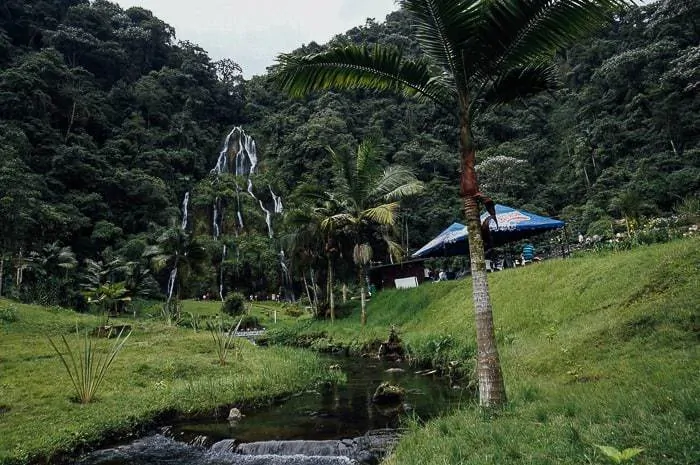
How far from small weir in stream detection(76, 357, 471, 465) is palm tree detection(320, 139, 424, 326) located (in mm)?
9928

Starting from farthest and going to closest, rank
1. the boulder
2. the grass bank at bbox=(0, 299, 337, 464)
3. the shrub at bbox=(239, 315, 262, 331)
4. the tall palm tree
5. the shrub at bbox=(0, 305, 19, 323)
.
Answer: the shrub at bbox=(239, 315, 262, 331) → the shrub at bbox=(0, 305, 19, 323) → the boulder → the grass bank at bbox=(0, 299, 337, 464) → the tall palm tree

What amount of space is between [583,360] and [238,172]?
5509 cm

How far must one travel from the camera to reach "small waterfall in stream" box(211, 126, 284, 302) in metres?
48.1

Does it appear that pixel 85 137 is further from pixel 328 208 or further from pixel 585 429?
pixel 585 429

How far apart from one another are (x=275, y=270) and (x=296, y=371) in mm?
32321

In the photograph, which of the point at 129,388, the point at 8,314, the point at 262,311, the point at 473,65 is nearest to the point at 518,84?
the point at 473,65

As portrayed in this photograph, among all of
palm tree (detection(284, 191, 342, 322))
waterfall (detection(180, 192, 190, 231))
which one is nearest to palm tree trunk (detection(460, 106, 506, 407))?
palm tree (detection(284, 191, 342, 322))

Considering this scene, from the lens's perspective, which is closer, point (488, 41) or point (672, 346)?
point (488, 41)

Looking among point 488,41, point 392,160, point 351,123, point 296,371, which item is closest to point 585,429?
point 488,41

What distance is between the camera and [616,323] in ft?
26.8

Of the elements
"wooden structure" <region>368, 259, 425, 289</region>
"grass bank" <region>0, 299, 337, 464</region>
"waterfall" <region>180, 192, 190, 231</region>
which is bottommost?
"grass bank" <region>0, 299, 337, 464</region>

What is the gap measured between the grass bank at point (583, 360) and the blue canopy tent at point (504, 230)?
249 cm

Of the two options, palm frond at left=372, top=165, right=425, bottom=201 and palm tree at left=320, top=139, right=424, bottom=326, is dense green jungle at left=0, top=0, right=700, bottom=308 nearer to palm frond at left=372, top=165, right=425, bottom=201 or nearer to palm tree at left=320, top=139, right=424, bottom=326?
palm tree at left=320, top=139, right=424, bottom=326

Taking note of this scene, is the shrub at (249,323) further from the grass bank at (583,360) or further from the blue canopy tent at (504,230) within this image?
the grass bank at (583,360)
